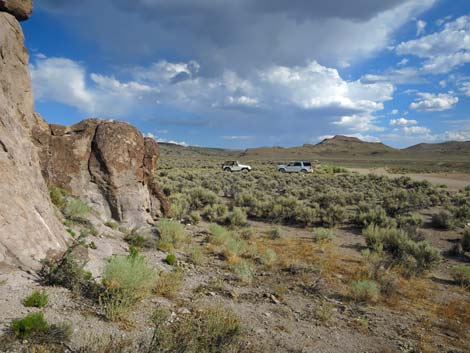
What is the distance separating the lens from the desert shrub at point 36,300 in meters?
4.00

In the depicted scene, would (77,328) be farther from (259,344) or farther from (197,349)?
(259,344)

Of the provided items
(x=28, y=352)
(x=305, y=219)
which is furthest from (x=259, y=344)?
(x=305, y=219)

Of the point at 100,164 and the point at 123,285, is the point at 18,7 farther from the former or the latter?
the point at 123,285

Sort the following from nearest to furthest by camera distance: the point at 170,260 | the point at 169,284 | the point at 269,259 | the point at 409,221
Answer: the point at 169,284 → the point at 170,260 → the point at 269,259 → the point at 409,221

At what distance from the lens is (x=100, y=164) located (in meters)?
9.56

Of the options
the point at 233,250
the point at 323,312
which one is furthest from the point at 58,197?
the point at 323,312

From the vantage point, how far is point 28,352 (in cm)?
316

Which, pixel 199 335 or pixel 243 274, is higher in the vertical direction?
pixel 199 335

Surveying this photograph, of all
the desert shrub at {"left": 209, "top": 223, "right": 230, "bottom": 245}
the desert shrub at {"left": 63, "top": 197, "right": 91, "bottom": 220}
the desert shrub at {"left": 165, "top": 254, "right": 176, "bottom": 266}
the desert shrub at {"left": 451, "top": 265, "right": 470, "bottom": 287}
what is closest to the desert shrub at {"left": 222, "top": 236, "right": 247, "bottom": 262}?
the desert shrub at {"left": 209, "top": 223, "right": 230, "bottom": 245}

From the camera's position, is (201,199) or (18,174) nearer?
(18,174)

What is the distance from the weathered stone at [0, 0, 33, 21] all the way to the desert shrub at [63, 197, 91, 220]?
183 inches

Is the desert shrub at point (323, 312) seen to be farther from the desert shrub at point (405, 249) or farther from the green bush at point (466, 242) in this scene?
the green bush at point (466, 242)

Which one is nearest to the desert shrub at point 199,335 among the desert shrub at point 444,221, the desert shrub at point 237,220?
the desert shrub at point 237,220

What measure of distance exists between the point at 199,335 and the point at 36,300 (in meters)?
2.29
